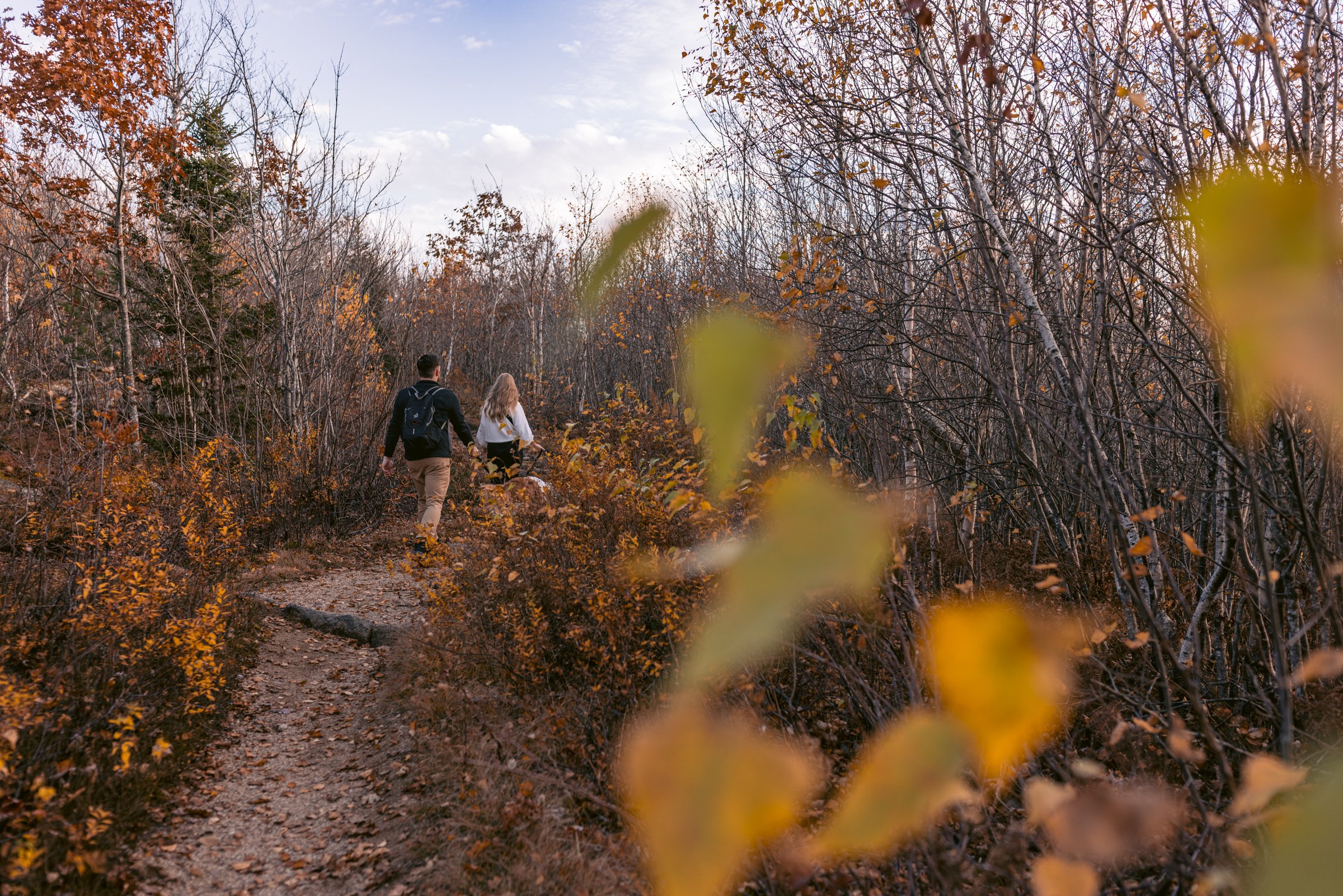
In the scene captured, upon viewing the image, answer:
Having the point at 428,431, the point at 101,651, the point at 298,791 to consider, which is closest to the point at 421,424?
the point at 428,431

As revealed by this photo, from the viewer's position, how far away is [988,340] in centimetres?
356

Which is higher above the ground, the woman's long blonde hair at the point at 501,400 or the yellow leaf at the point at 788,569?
the woman's long blonde hair at the point at 501,400

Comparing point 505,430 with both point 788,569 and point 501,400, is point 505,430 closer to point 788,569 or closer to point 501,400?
point 501,400

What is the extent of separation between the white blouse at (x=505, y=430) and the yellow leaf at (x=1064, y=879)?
582 centimetres

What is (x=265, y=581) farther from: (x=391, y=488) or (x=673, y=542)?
(x=673, y=542)

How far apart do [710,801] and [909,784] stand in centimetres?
44

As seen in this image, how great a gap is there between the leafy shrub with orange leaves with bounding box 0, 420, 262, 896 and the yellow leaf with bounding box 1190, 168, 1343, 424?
365 centimetres

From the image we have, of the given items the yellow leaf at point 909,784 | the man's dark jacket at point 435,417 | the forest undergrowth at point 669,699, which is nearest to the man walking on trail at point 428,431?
the man's dark jacket at point 435,417

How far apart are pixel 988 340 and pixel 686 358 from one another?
5.06m

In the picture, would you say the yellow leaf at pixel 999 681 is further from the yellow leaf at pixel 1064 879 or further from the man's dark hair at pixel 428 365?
the man's dark hair at pixel 428 365

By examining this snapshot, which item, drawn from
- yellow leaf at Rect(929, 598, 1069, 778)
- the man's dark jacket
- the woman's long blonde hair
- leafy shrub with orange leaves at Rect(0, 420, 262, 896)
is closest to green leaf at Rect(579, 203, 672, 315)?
yellow leaf at Rect(929, 598, 1069, 778)

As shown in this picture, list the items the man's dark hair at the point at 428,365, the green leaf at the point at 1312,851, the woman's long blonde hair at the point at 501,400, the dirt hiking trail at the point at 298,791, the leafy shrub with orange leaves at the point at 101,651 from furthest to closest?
the woman's long blonde hair at the point at 501,400, the man's dark hair at the point at 428,365, the dirt hiking trail at the point at 298,791, the leafy shrub with orange leaves at the point at 101,651, the green leaf at the point at 1312,851

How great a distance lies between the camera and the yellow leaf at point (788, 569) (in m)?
1.79

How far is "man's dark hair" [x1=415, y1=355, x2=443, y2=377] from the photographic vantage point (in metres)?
6.33
